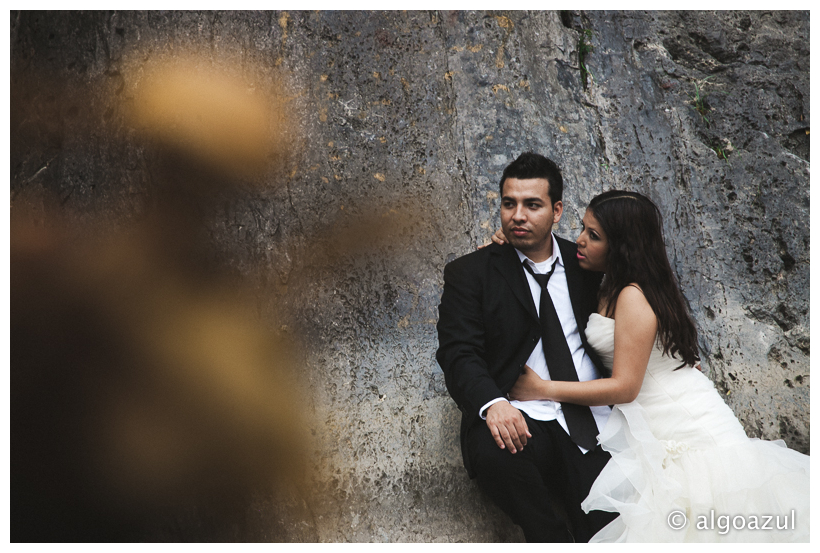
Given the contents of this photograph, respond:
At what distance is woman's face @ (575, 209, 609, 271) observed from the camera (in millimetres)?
3014

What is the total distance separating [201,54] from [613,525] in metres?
3.53

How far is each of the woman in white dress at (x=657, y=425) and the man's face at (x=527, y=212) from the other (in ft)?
0.72

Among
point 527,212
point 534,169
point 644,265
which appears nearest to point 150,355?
point 527,212

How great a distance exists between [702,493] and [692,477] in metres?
0.07

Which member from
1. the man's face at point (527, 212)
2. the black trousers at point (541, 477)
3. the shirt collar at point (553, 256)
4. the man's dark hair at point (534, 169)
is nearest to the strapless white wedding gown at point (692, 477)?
the black trousers at point (541, 477)

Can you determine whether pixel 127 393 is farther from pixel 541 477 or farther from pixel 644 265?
pixel 644 265

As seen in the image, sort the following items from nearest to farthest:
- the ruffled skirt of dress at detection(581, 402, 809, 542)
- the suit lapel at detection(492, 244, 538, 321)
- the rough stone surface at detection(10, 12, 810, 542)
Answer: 1. the ruffled skirt of dress at detection(581, 402, 809, 542)
2. the suit lapel at detection(492, 244, 538, 321)
3. the rough stone surface at detection(10, 12, 810, 542)

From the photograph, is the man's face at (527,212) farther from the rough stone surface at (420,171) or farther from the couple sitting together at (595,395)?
the rough stone surface at (420,171)

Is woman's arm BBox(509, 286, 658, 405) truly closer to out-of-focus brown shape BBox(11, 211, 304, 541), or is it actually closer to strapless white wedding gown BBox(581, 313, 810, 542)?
strapless white wedding gown BBox(581, 313, 810, 542)

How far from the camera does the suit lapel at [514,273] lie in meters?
3.00

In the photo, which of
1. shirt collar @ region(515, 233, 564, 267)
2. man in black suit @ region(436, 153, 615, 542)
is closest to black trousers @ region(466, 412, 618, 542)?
man in black suit @ region(436, 153, 615, 542)

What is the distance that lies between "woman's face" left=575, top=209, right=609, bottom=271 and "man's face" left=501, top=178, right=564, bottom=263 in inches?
6.9

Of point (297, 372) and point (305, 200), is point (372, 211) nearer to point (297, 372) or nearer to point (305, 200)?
point (305, 200)

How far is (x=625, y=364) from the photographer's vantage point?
2.81 m
